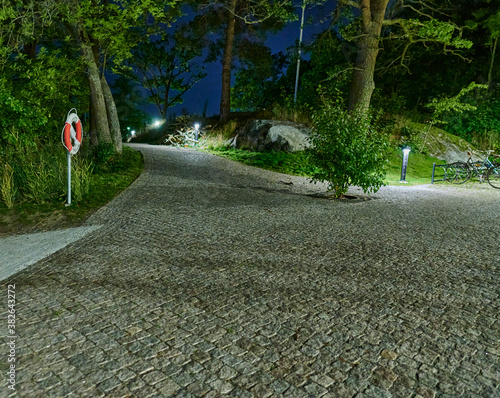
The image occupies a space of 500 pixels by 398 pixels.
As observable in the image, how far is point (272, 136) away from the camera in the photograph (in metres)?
16.4

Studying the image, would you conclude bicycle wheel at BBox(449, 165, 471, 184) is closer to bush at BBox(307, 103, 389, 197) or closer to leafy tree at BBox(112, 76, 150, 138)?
bush at BBox(307, 103, 389, 197)

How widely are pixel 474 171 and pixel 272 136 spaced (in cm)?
751

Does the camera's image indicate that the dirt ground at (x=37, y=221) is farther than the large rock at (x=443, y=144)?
No

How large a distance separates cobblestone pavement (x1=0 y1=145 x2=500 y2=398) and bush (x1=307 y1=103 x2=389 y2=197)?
2.53 metres

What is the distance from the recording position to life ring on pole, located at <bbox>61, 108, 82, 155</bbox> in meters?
6.95

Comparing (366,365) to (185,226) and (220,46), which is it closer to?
(185,226)

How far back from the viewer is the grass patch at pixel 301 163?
13.8m

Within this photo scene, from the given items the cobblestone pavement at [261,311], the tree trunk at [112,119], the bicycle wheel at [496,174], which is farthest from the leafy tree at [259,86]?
the cobblestone pavement at [261,311]

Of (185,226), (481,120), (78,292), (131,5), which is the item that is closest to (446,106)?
(481,120)

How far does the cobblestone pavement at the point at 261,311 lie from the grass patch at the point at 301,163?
7.41 meters

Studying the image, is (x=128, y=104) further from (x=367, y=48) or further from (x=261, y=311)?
(x=261, y=311)

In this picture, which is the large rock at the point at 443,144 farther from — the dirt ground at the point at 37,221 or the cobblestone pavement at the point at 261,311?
the dirt ground at the point at 37,221

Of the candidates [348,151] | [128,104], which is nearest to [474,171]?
[348,151]

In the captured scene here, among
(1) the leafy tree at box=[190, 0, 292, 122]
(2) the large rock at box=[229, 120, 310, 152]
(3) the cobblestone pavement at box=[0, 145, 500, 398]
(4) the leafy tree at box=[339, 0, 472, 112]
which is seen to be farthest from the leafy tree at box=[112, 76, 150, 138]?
(3) the cobblestone pavement at box=[0, 145, 500, 398]
